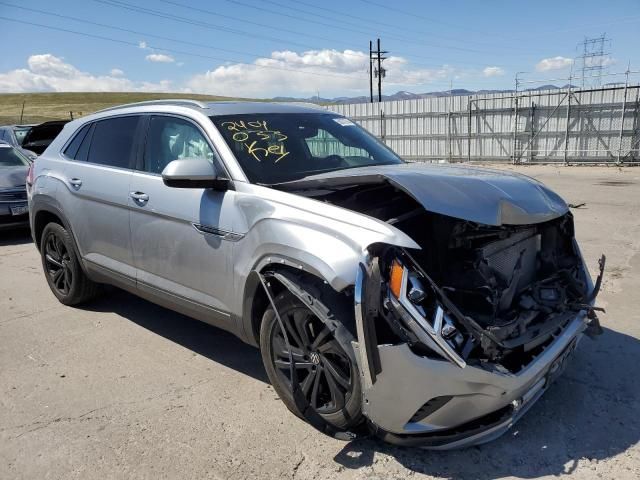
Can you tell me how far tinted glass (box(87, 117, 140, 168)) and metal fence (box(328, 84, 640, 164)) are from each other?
2037 centimetres

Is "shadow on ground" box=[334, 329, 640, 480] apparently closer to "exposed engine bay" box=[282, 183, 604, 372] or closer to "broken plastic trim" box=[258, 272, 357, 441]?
"broken plastic trim" box=[258, 272, 357, 441]

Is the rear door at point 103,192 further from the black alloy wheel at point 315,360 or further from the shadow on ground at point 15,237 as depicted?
the shadow on ground at point 15,237

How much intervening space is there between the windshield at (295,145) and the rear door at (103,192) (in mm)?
1042

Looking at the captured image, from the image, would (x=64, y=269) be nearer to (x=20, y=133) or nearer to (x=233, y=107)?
(x=233, y=107)

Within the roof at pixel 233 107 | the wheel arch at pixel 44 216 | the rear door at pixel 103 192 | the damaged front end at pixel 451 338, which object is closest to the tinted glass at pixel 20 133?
the wheel arch at pixel 44 216

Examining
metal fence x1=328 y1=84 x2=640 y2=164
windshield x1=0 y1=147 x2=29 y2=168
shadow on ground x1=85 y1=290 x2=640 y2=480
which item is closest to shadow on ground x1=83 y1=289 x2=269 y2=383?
shadow on ground x1=85 y1=290 x2=640 y2=480

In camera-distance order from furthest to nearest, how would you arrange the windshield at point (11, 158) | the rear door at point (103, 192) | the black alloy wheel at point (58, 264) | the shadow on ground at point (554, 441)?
1. the windshield at point (11, 158)
2. the black alloy wheel at point (58, 264)
3. the rear door at point (103, 192)
4. the shadow on ground at point (554, 441)

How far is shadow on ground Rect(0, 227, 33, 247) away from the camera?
898 centimetres

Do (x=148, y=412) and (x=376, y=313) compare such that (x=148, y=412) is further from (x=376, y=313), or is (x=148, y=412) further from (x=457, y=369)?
(x=457, y=369)

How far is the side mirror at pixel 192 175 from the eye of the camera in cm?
319

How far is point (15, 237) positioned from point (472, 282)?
9.18 m

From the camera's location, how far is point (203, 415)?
326 centimetres

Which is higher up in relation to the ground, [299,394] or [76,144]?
[76,144]

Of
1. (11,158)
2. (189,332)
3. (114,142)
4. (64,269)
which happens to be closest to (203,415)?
(189,332)
